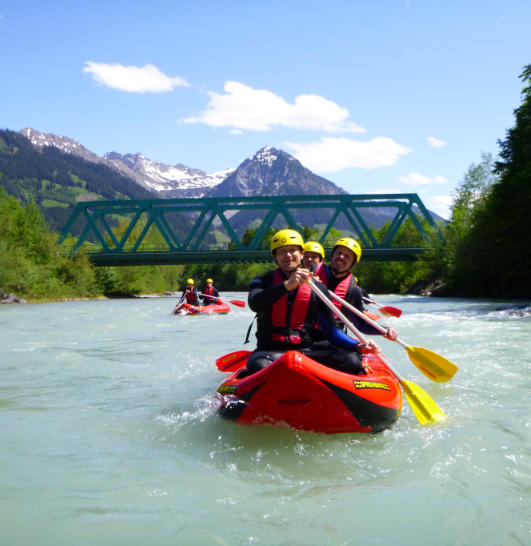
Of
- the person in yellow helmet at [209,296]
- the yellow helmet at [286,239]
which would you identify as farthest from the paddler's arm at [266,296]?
the person in yellow helmet at [209,296]

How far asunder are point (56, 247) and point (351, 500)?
4053 centimetres

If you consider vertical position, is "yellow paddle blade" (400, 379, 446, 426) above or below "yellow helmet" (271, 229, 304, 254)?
below

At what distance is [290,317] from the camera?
501 centimetres

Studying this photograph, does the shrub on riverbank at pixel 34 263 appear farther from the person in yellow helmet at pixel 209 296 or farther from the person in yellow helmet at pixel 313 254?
the person in yellow helmet at pixel 313 254

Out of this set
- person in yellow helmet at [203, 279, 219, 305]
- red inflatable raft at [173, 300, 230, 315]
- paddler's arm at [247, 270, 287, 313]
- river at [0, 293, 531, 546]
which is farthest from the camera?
person in yellow helmet at [203, 279, 219, 305]

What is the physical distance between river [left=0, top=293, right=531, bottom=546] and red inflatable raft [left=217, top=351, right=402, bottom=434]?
0.61ft

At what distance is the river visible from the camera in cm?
314

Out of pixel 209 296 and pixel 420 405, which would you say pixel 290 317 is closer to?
pixel 420 405

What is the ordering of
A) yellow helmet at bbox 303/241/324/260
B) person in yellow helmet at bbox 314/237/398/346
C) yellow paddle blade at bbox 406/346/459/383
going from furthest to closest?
yellow helmet at bbox 303/241/324/260
yellow paddle blade at bbox 406/346/459/383
person in yellow helmet at bbox 314/237/398/346

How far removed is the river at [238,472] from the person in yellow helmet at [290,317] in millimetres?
719

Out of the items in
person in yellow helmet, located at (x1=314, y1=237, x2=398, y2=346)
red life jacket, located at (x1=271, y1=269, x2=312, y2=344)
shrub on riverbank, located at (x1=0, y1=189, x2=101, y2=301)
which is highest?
person in yellow helmet, located at (x1=314, y1=237, x2=398, y2=346)

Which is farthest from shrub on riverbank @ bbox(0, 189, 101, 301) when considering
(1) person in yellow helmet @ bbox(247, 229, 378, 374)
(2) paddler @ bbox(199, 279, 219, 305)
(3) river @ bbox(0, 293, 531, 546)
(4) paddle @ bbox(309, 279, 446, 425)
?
(4) paddle @ bbox(309, 279, 446, 425)

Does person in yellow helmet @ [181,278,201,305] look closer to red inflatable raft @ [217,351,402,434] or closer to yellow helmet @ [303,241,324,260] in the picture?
yellow helmet @ [303,241,324,260]

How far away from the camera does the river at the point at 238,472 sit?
124 inches
